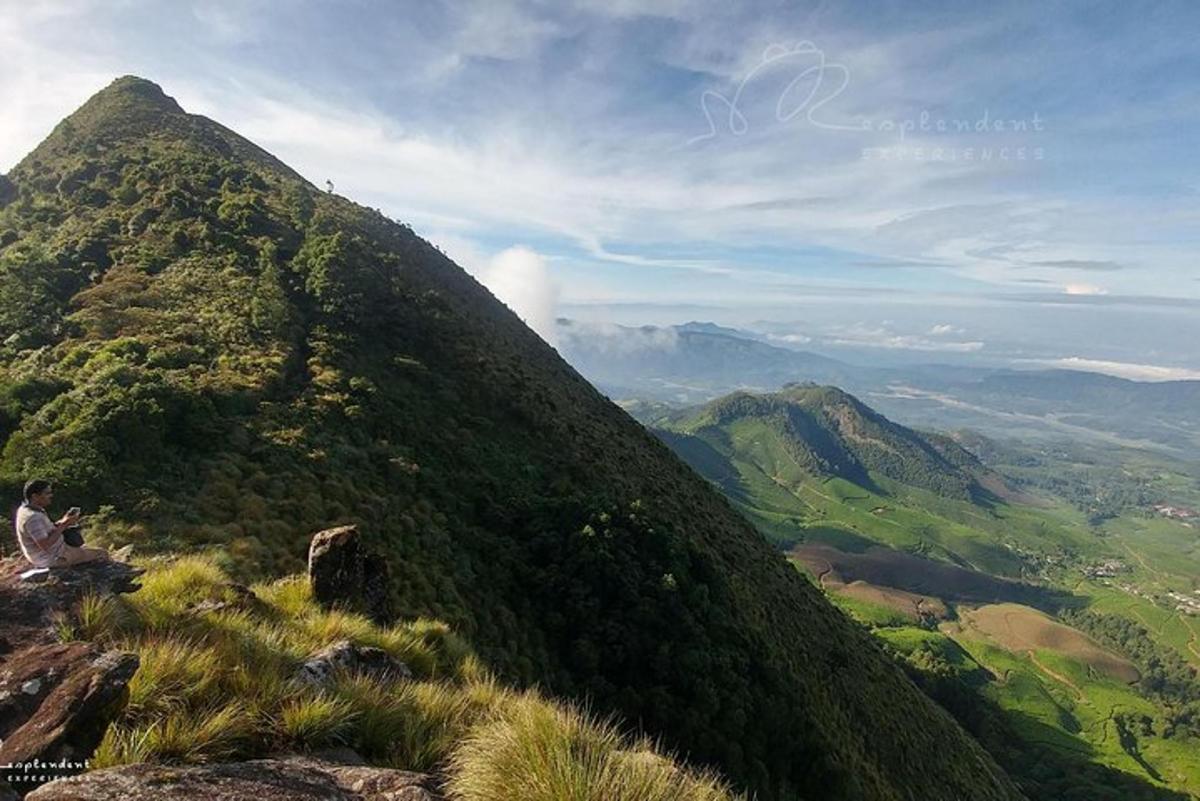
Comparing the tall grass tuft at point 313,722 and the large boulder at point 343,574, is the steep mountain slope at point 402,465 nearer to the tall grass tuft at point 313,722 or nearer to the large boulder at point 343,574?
the large boulder at point 343,574

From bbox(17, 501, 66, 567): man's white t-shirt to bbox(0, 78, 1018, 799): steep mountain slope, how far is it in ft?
26.3

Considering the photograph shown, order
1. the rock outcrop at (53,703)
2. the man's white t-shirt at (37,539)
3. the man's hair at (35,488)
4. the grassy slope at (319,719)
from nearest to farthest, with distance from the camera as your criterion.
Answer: the rock outcrop at (53,703) < the grassy slope at (319,719) < the man's white t-shirt at (37,539) < the man's hair at (35,488)

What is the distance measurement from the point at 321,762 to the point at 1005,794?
61.3 meters

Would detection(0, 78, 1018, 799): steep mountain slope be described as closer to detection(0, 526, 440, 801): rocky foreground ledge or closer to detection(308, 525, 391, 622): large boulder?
detection(308, 525, 391, 622): large boulder

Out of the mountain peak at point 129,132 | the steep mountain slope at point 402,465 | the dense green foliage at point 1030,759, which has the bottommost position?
the dense green foliage at point 1030,759

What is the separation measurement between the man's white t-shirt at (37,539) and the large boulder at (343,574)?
4.99 meters

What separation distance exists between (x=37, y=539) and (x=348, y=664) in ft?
18.6

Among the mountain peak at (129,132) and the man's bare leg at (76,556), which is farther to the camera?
the mountain peak at (129,132)

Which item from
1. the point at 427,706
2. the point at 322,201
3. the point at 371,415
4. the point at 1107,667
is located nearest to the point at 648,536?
the point at 371,415

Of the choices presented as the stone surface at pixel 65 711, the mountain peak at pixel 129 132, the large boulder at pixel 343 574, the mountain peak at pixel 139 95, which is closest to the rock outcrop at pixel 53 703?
the stone surface at pixel 65 711

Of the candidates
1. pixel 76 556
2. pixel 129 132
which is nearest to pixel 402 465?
pixel 76 556

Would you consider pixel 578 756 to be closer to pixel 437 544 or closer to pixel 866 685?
pixel 437 544

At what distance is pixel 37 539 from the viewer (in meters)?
9.70

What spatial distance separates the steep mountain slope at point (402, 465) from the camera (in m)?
23.1
